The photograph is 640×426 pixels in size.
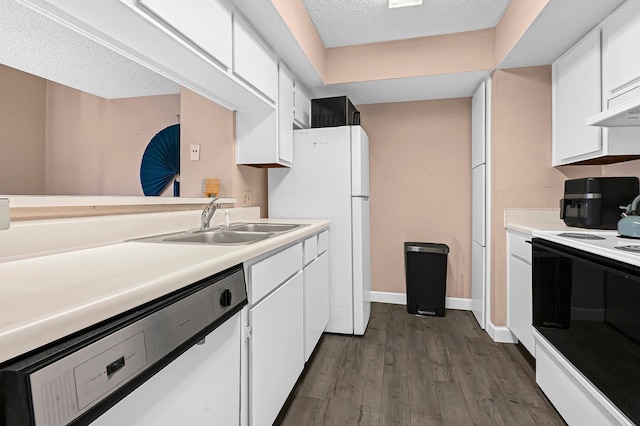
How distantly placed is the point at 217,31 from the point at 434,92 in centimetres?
220

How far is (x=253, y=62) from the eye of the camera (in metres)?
1.88

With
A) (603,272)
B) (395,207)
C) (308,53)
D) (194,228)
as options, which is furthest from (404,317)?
(308,53)

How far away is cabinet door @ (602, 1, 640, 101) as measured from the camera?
1.63 metres

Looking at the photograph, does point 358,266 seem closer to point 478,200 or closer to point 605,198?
point 478,200

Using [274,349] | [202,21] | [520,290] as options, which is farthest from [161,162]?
[520,290]

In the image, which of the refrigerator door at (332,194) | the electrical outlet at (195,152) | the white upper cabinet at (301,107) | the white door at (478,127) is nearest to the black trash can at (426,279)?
the refrigerator door at (332,194)

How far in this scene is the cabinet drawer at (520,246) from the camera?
203 cm

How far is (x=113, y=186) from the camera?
1.34m

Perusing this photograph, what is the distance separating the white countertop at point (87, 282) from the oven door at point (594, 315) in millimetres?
1295

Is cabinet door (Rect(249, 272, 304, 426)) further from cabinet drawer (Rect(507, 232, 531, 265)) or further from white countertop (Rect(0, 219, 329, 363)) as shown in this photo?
cabinet drawer (Rect(507, 232, 531, 265))

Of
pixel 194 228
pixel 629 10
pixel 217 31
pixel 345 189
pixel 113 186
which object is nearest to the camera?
pixel 113 186

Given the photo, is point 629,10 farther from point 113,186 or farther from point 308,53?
point 113,186

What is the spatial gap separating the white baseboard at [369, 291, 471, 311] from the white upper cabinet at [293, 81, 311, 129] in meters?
1.75

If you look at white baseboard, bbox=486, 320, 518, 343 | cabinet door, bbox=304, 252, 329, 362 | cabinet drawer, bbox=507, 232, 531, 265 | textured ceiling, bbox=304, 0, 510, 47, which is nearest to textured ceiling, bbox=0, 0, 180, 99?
cabinet door, bbox=304, 252, 329, 362
